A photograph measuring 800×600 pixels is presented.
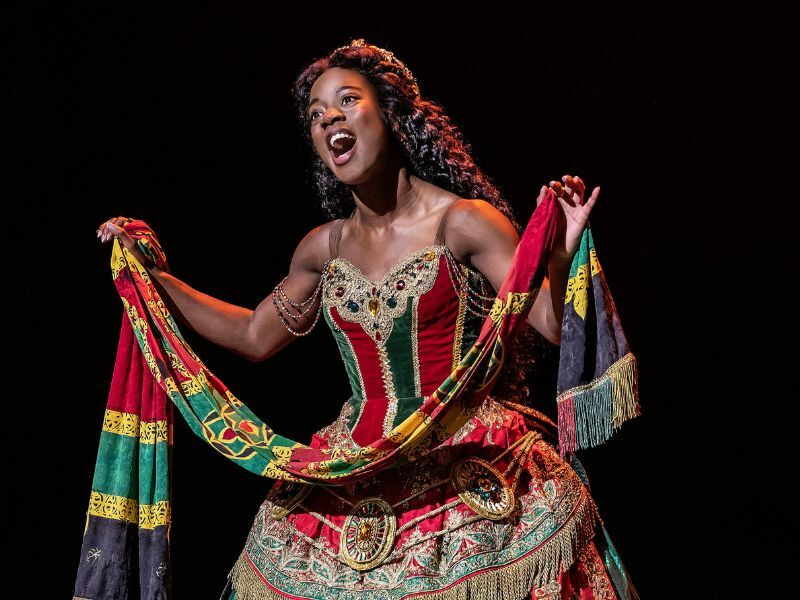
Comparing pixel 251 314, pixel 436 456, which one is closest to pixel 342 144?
pixel 251 314

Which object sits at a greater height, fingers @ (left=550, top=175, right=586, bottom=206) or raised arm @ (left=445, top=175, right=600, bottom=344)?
fingers @ (left=550, top=175, right=586, bottom=206)

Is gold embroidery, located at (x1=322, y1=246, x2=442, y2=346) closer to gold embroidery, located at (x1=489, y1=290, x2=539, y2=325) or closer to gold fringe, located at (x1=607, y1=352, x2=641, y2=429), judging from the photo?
gold embroidery, located at (x1=489, y1=290, x2=539, y2=325)

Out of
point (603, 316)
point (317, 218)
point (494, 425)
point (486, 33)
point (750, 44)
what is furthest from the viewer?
point (317, 218)

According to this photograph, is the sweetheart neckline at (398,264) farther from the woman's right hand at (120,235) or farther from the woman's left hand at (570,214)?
the woman's right hand at (120,235)

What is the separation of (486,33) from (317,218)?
2.34 feet

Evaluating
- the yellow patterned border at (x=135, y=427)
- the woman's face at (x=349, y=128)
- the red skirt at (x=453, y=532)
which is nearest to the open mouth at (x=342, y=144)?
the woman's face at (x=349, y=128)

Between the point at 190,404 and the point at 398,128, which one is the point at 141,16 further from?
the point at 190,404

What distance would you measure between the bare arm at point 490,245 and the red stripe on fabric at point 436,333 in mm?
59

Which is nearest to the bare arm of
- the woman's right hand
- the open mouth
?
the open mouth

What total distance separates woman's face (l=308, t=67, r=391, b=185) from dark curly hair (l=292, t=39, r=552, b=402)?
0.10 feet

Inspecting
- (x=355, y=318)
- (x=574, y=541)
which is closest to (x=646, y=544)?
(x=574, y=541)

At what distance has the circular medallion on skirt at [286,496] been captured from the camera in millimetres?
2230

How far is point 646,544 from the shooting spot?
9.63ft

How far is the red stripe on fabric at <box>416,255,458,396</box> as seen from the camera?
2240 millimetres
